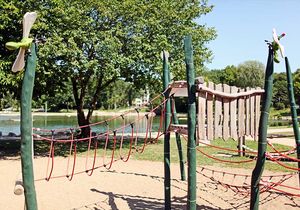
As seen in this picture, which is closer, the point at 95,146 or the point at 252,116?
the point at 252,116

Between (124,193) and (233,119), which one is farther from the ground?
(233,119)

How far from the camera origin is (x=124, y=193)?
7969 mm

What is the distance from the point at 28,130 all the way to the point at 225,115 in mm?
2932

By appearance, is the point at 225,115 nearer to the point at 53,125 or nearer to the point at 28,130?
the point at 28,130

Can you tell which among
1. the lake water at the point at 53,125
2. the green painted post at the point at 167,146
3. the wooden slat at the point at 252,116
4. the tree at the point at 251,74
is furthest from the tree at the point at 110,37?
the tree at the point at 251,74

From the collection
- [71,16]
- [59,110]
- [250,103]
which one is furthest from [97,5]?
[59,110]

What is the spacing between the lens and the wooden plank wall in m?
5.28

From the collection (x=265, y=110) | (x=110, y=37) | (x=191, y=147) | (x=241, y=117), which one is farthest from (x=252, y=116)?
(x=110, y=37)

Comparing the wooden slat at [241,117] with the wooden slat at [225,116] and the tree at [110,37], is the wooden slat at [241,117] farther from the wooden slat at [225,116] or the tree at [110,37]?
the tree at [110,37]

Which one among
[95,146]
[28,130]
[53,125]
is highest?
[28,130]

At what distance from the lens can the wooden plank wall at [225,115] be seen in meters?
5.28

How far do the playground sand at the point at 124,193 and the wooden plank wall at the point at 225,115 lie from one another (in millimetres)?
2076

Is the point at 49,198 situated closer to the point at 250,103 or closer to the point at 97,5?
the point at 250,103

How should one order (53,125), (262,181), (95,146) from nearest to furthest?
1. (262,181)
2. (95,146)
3. (53,125)
